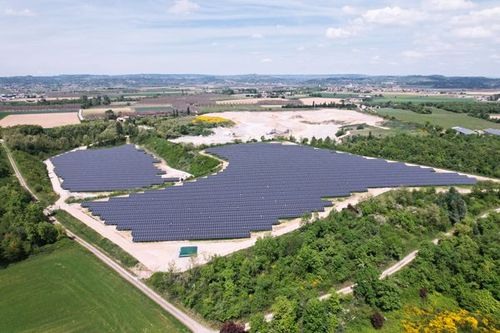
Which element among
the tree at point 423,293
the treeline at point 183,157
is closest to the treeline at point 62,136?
Answer: the treeline at point 183,157

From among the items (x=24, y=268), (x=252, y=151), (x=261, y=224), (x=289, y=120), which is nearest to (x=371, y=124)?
(x=289, y=120)

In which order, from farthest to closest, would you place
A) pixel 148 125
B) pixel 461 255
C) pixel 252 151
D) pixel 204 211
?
pixel 148 125 → pixel 252 151 → pixel 204 211 → pixel 461 255

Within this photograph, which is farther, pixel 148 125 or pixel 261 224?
pixel 148 125

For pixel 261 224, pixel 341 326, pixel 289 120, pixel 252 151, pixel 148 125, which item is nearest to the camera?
pixel 341 326

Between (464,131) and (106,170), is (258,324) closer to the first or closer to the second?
(106,170)

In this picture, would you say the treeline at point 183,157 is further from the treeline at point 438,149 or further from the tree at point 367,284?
the tree at point 367,284

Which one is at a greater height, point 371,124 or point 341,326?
point 371,124

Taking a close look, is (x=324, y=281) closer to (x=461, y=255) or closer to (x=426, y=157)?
(x=461, y=255)
